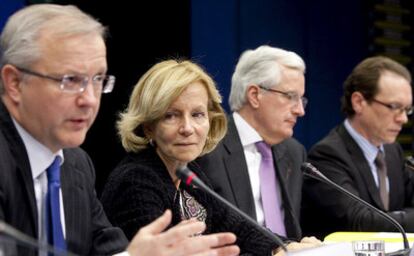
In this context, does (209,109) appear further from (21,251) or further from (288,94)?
(21,251)

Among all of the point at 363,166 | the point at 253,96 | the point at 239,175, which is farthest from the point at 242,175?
the point at 363,166

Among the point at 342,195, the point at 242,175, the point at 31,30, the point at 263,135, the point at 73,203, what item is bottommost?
the point at 342,195

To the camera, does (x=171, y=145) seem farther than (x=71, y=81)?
Yes

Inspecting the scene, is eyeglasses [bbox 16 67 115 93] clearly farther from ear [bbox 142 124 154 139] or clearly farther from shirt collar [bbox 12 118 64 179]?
ear [bbox 142 124 154 139]

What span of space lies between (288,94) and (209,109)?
61cm

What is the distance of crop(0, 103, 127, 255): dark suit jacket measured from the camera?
183 cm

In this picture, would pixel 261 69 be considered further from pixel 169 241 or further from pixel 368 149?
pixel 169 241

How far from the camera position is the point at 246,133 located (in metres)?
3.15

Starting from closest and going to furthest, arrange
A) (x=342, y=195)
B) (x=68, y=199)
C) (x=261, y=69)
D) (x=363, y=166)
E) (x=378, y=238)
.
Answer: (x=68, y=199)
(x=378, y=238)
(x=261, y=69)
(x=342, y=195)
(x=363, y=166)

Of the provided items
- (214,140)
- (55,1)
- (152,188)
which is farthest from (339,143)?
(55,1)

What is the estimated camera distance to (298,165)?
10.7 feet

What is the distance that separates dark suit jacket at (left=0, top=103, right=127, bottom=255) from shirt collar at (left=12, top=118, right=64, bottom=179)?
22mm

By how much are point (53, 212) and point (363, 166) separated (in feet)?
6.81

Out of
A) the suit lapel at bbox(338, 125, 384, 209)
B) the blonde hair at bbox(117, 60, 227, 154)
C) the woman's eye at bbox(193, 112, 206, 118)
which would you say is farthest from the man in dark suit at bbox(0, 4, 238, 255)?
the suit lapel at bbox(338, 125, 384, 209)
